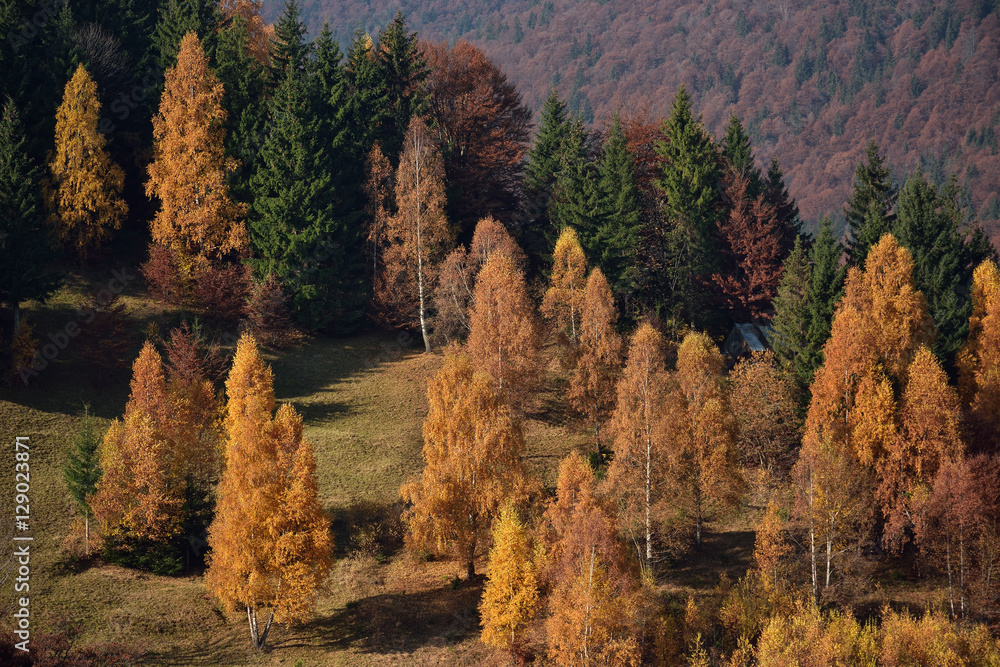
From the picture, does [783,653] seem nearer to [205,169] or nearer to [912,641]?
[912,641]

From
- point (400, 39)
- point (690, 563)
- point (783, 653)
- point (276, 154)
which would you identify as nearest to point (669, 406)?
point (690, 563)

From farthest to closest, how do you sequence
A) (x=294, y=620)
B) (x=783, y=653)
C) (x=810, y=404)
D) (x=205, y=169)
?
(x=205, y=169) < (x=810, y=404) < (x=294, y=620) < (x=783, y=653)

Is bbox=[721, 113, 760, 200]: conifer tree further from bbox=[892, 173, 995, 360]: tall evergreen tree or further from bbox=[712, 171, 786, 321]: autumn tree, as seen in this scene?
bbox=[892, 173, 995, 360]: tall evergreen tree

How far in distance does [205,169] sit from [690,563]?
3848cm

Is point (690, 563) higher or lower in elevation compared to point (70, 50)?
lower

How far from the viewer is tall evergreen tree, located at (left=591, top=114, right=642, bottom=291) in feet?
222

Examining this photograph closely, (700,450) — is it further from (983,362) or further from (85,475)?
(85,475)

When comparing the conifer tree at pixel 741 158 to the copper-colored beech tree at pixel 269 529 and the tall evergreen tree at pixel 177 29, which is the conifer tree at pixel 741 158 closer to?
the tall evergreen tree at pixel 177 29

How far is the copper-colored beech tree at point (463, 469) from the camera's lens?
45.0 m

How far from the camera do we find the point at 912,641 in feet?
136

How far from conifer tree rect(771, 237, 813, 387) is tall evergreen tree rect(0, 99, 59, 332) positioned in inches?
1604

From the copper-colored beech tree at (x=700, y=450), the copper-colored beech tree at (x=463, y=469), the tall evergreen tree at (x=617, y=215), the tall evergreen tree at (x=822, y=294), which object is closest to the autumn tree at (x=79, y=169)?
the copper-colored beech tree at (x=463, y=469)

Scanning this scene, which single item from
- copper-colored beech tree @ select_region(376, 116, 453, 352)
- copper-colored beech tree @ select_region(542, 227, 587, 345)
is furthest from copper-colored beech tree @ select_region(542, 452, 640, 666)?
copper-colored beech tree @ select_region(376, 116, 453, 352)

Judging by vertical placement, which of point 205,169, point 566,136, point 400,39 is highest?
point 400,39
